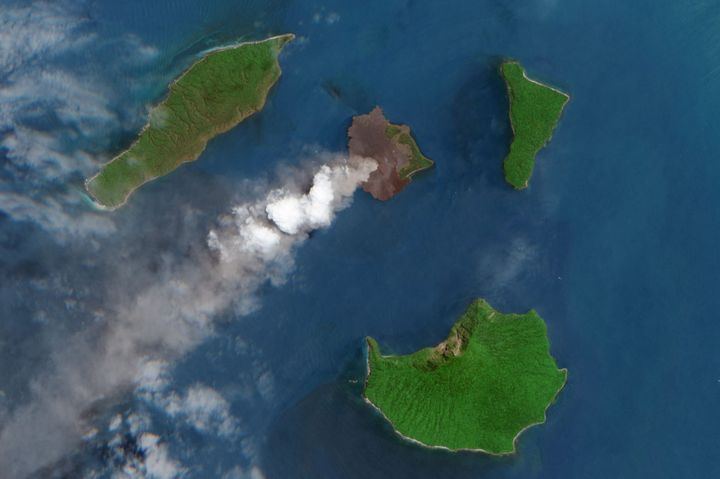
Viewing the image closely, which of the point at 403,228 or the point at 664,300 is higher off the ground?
the point at 403,228

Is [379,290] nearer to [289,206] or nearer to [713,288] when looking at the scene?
[289,206]

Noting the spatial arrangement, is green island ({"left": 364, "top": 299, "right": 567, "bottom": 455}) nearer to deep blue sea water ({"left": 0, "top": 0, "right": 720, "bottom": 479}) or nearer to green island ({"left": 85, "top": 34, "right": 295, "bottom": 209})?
deep blue sea water ({"left": 0, "top": 0, "right": 720, "bottom": 479})

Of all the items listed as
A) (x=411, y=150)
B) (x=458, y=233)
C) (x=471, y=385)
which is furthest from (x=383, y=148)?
(x=471, y=385)

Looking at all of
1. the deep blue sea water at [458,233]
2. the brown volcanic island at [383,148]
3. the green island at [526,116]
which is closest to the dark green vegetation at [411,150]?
the brown volcanic island at [383,148]

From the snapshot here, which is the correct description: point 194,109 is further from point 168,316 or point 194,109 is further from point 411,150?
point 411,150

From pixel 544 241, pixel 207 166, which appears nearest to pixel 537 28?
pixel 544 241

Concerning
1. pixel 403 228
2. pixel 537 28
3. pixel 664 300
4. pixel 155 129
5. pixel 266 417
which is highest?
pixel 537 28

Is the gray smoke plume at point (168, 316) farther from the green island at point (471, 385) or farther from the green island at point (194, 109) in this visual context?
the green island at point (471, 385)
